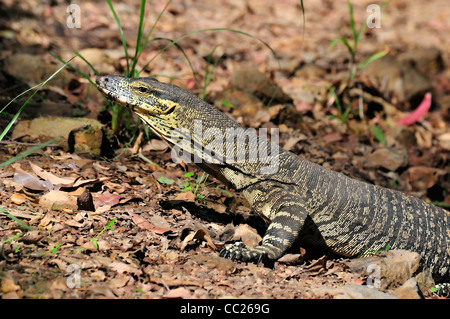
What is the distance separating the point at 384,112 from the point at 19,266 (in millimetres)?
8179

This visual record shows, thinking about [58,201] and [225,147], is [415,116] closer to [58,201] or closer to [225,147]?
[225,147]

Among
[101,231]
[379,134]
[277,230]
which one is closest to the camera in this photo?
[101,231]

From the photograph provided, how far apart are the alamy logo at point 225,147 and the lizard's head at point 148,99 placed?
155mm

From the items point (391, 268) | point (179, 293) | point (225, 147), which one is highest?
point (225, 147)

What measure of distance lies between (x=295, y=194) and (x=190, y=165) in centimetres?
189

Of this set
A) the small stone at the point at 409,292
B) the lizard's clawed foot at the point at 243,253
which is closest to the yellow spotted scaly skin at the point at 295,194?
the lizard's clawed foot at the point at 243,253

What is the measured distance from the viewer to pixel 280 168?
18.5 ft

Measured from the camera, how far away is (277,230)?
512cm

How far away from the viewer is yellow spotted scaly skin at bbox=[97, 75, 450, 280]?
540 cm

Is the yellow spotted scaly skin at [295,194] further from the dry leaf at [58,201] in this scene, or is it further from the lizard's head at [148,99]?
the dry leaf at [58,201]

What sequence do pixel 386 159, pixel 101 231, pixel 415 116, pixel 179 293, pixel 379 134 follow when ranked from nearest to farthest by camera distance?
pixel 179 293 < pixel 101 231 < pixel 386 159 < pixel 379 134 < pixel 415 116

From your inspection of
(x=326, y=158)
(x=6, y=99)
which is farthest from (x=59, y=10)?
(x=326, y=158)

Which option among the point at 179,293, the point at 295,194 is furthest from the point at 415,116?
the point at 179,293
